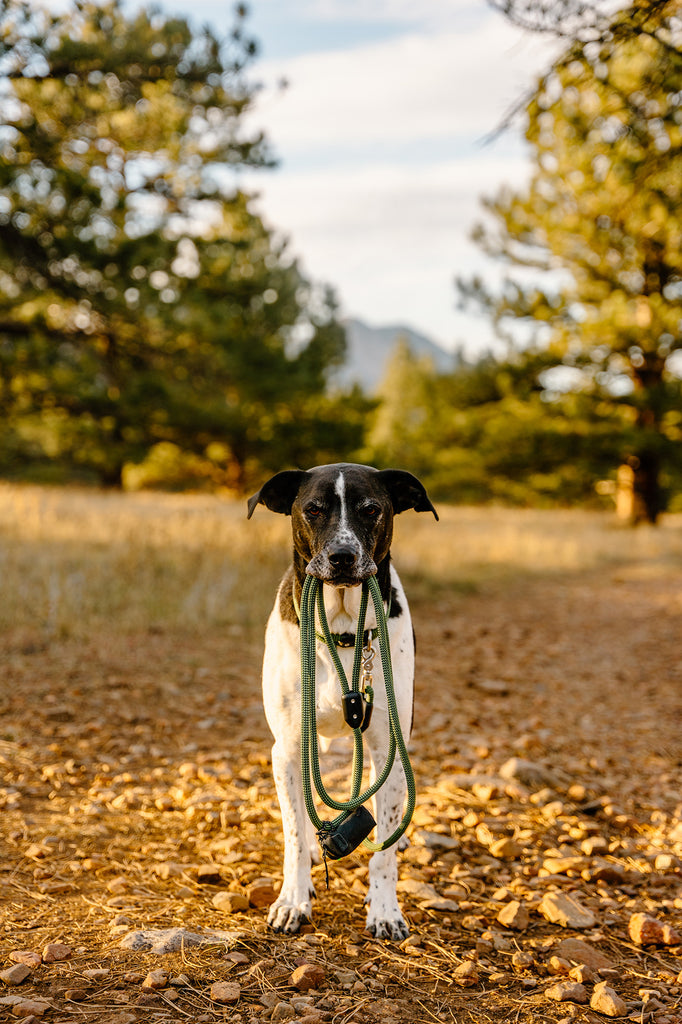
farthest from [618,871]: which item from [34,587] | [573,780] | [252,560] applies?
[252,560]

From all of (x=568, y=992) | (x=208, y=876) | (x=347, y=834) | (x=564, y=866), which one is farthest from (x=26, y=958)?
(x=564, y=866)

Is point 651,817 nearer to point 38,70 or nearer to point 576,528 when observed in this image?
point 38,70

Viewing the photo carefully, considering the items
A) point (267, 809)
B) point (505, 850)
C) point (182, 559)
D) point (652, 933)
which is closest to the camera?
point (652, 933)

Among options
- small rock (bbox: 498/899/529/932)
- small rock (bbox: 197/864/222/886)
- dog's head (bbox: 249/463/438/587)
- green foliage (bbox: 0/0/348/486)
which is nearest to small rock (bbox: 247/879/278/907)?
small rock (bbox: 197/864/222/886)

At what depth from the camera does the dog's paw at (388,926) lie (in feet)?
9.08

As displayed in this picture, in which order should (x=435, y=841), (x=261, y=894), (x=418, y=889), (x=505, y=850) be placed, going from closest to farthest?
(x=261, y=894) → (x=418, y=889) → (x=505, y=850) → (x=435, y=841)

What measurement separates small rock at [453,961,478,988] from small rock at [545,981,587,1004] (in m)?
0.23

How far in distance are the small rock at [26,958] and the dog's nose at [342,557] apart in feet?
5.24

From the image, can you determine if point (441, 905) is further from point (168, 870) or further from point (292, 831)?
point (168, 870)

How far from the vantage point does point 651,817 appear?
3.82 meters

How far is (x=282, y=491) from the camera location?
10.4ft

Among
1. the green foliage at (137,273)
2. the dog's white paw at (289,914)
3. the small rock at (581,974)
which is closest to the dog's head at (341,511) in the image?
the dog's white paw at (289,914)

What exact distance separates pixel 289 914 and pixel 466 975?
680mm

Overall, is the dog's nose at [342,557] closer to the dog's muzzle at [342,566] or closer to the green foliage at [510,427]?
the dog's muzzle at [342,566]
